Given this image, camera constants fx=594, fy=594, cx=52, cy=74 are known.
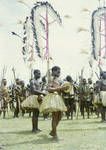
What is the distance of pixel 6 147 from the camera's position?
47.5 ft

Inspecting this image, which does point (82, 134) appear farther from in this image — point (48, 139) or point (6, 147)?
point (6, 147)

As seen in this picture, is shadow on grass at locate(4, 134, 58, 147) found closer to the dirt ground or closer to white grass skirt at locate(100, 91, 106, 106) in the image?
the dirt ground

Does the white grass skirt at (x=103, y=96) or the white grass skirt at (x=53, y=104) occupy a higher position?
the white grass skirt at (x=103, y=96)

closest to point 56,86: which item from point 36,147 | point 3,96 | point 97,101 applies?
point 36,147

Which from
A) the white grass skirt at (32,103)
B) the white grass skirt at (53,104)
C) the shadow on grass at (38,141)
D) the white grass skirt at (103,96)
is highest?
the white grass skirt at (103,96)

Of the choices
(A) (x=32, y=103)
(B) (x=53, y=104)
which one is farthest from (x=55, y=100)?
(A) (x=32, y=103)

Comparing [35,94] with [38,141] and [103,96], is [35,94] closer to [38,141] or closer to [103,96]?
[38,141]

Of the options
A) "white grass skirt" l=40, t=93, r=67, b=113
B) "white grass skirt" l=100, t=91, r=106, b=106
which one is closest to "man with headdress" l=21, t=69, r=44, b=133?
"white grass skirt" l=40, t=93, r=67, b=113

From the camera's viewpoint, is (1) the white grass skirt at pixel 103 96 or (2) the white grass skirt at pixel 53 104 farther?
(1) the white grass skirt at pixel 103 96

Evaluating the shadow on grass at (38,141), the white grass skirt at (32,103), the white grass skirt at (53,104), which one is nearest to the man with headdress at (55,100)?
the white grass skirt at (53,104)

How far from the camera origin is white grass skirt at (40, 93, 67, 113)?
608 inches

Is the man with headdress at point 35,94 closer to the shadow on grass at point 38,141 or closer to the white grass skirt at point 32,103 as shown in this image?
the white grass skirt at point 32,103

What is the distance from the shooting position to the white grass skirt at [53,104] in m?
15.4

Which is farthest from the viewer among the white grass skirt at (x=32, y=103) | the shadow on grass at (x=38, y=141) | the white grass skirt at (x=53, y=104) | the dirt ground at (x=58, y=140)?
the white grass skirt at (x=32, y=103)
